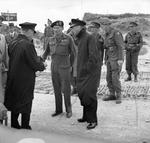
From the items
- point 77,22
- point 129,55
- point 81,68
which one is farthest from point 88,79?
point 129,55

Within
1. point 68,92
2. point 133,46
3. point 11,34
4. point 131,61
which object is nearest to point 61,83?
point 68,92

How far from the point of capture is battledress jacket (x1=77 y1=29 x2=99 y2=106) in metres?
5.93

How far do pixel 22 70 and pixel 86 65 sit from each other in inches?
44.2

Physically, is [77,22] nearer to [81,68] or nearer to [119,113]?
[81,68]

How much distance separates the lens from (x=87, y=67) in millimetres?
5965

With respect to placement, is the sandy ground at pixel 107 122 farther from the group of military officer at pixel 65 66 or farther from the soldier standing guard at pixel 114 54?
the soldier standing guard at pixel 114 54

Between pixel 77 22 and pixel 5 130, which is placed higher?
pixel 77 22

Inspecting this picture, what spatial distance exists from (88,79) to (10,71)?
51.7 inches

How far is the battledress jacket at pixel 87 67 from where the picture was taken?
233 inches

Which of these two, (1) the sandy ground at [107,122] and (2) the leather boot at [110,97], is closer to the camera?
(1) the sandy ground at [107,122]

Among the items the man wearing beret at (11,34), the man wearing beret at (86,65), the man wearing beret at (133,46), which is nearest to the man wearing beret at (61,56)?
the man wearing beret at (86,65)

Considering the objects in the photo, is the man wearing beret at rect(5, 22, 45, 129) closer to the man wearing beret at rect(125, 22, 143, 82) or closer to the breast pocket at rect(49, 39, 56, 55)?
the breast pocket at rect(49, 39, 56, 55)

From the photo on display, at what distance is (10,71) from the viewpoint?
5293 mm

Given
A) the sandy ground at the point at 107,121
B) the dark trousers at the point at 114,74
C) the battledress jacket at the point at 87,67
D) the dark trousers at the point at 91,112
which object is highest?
the battledress jacket at the point at 87,67
